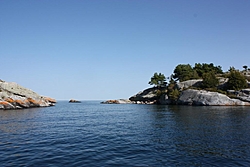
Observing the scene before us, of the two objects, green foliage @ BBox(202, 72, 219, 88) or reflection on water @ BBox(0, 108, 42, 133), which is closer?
reflection on water @ BBox(0, 108, 42, 133)

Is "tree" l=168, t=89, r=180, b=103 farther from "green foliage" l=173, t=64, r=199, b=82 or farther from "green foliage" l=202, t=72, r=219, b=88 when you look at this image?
"green foliage" l=173, t=64, r=199, b=82

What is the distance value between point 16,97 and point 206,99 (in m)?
92.1

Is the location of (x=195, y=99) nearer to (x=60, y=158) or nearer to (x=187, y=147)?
(x=187, y=147)

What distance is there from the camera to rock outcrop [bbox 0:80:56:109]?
85.1 m

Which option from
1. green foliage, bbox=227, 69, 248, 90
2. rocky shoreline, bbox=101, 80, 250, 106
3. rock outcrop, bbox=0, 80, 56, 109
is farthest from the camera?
green foliage, bbox=227, 69, 248, 90

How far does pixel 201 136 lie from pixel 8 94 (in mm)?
87866

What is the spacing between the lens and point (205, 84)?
11300cm

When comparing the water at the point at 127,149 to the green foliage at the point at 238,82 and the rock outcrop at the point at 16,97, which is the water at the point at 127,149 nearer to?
the rock outcrop at the point at 16,97

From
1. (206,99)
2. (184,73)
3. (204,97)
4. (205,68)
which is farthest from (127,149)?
(205,68)

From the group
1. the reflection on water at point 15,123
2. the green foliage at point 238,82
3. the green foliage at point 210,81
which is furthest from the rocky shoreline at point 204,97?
the reflection on water at point 15,123

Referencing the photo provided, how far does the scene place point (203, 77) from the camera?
116312mm

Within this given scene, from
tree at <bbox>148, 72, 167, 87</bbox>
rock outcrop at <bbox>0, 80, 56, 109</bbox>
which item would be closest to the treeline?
tree at <bbox>148, 72, 167, 87</bbox>

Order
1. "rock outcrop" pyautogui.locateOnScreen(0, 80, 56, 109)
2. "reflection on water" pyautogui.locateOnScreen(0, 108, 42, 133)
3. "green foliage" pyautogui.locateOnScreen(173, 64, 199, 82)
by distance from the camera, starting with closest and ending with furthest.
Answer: "reflection on water" pyautogui.locateOnScreen(0, 108, 42, 133) → "rock outcrop" pyautogui.locateOnScreen(0, 80, 56, 109) → "green foliage" pyautogui.locateOnScreen(173, 64, 199, 82)

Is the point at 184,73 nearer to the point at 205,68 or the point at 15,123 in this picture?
the point at 205,68
